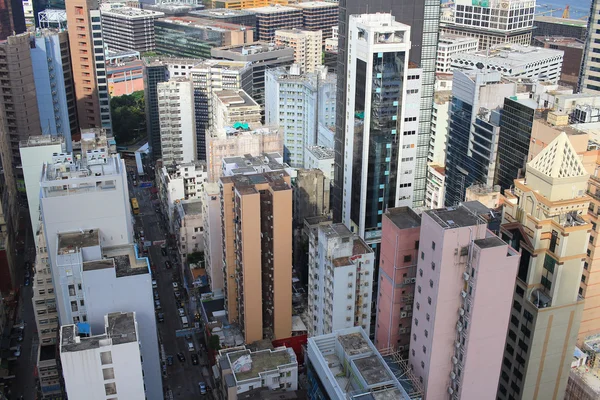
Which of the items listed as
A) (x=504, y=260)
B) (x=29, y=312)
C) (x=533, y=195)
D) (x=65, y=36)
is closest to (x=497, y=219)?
(x=533, y=195)

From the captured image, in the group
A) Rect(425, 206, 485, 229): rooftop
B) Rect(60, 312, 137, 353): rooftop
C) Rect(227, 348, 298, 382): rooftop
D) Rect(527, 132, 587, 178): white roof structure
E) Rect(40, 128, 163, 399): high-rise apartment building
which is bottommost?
Rect(227, 348, 298, 382): rooftop

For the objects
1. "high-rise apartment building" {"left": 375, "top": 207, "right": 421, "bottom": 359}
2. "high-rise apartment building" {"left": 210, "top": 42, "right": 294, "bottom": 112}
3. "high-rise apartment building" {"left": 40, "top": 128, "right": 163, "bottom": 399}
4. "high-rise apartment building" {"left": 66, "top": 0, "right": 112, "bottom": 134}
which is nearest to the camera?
"high-rise apartment building" {"left": 40, "top": 128, "right": 163, "bottom": 399}

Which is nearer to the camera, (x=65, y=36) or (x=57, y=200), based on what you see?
(x=57, y=200)

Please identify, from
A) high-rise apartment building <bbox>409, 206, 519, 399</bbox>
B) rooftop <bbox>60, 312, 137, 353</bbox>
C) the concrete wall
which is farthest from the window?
high-rise apartment building <bbox>409, 206, 519, 399</bbox>

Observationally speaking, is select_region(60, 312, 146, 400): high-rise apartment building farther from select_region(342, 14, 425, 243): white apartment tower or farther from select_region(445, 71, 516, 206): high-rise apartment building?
select_region(445, 71, 516, 206): high-rise apartment building

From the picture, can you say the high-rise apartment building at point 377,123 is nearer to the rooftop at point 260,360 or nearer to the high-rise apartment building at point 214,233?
the high-rise apartment building at point 214,233

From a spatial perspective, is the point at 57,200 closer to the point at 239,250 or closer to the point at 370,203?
the point at 239,250
